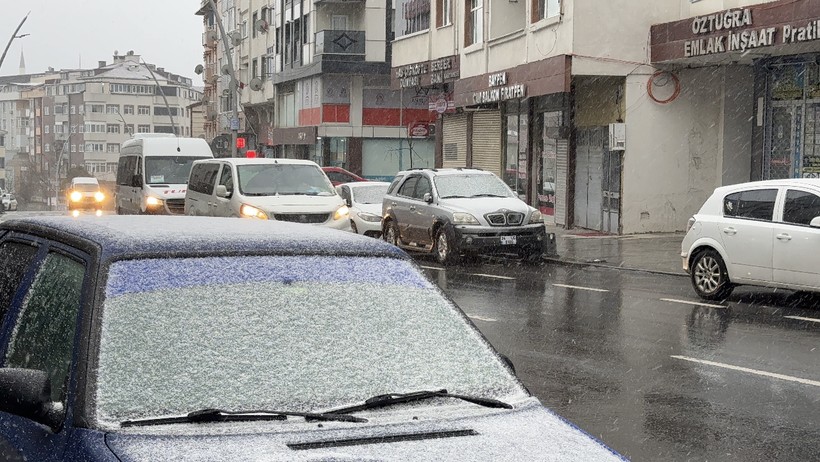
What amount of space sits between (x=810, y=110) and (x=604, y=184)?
677cm

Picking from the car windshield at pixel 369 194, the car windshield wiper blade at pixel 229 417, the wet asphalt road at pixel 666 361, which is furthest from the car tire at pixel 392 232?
the car windshield wiper blade at pixel 229 417

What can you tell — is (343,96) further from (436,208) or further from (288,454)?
(288,454)

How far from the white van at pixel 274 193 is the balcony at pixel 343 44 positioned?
33.8 metres

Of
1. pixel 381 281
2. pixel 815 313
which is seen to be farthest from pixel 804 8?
pixel 381 281

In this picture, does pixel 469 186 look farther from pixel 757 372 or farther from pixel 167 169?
pixel 757 372

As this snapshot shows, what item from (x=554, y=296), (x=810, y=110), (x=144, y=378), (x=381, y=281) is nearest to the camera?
(x=144, y=378)

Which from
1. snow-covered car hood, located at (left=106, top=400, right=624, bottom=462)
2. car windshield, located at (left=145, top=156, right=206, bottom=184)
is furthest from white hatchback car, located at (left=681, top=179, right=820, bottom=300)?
car windshield, located at (left=145, top=156, right=206, bottom=184)

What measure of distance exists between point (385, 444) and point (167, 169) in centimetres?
2770

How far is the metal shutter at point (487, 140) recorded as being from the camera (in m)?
37.0

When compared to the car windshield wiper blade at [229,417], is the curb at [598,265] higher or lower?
lower

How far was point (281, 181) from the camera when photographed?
20938 millimetres

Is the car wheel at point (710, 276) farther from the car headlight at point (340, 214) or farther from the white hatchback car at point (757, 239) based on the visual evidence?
the car headlight at point (340, 214)

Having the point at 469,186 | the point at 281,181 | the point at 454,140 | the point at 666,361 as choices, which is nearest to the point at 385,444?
the point at 666,361

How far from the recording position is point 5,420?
399cm
